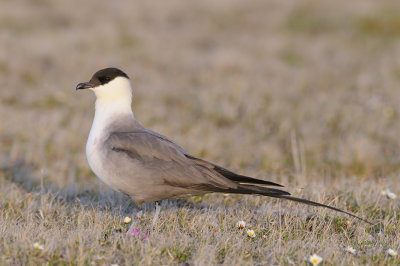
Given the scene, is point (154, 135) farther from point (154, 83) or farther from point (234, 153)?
point (154, 83)

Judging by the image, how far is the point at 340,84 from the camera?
9.05 m

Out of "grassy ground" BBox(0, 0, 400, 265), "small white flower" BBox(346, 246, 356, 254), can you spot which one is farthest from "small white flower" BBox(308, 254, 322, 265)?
"small white flower" BBox(346, 246, 356, 254)

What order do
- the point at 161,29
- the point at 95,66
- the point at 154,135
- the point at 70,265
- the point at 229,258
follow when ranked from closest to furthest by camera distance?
the point at 70,265 → the point at 229,258 → the point at 154,135 → the point at 95,66 → the point at 161,29

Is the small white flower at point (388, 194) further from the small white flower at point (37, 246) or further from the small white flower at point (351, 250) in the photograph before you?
the small white flower at point (37, 246)

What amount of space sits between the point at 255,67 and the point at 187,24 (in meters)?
3.62

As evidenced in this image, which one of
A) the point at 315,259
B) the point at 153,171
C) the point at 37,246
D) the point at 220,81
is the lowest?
the point at 315,259

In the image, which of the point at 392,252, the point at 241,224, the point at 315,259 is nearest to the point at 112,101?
the point at 241,224

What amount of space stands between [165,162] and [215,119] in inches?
154

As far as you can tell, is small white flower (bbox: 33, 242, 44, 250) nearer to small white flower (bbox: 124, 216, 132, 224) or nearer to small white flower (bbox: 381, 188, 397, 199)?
small white flower (bbox: 124, 216, 132, 224)

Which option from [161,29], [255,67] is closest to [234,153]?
[255,67]

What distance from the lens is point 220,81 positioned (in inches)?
357

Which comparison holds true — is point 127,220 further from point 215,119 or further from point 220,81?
point 220,81

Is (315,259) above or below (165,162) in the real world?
below

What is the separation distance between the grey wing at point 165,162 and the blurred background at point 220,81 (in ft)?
4.96
